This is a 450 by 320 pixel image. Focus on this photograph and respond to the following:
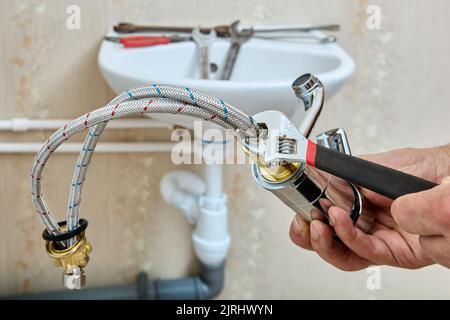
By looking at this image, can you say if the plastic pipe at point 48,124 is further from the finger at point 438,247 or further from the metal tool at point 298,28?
the finger at point 438,247

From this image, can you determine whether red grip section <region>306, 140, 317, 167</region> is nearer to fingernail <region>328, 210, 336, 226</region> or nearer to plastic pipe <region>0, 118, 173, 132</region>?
fingernail <region>328, 210, 336, 226</region>

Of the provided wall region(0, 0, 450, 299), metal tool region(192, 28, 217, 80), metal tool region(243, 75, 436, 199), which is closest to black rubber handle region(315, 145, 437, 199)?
metal tool region(243, 75, 436, 199)

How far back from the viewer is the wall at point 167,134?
0.94 m

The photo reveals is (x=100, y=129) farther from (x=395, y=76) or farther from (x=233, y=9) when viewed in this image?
(x=395, y=76)

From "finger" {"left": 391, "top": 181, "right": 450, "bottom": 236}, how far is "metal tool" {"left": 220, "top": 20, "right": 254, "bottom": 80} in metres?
0.57

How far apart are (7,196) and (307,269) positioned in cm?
65

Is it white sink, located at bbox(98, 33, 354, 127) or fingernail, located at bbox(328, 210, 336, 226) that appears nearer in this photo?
fingernail, located at bbox(328, 210, 336, 226)

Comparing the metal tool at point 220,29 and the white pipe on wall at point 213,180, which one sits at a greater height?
the metal tool at point 220,29

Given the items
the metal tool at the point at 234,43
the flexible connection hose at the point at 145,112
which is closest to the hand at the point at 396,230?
the flexible connection hose at the point at 145,112

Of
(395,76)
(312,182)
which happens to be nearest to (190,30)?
(395,76)

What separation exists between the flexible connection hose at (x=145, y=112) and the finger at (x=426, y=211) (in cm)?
12

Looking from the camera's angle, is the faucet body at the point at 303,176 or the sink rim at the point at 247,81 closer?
the faucet body at the point at 303,176

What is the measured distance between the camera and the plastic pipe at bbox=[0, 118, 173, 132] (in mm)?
957
